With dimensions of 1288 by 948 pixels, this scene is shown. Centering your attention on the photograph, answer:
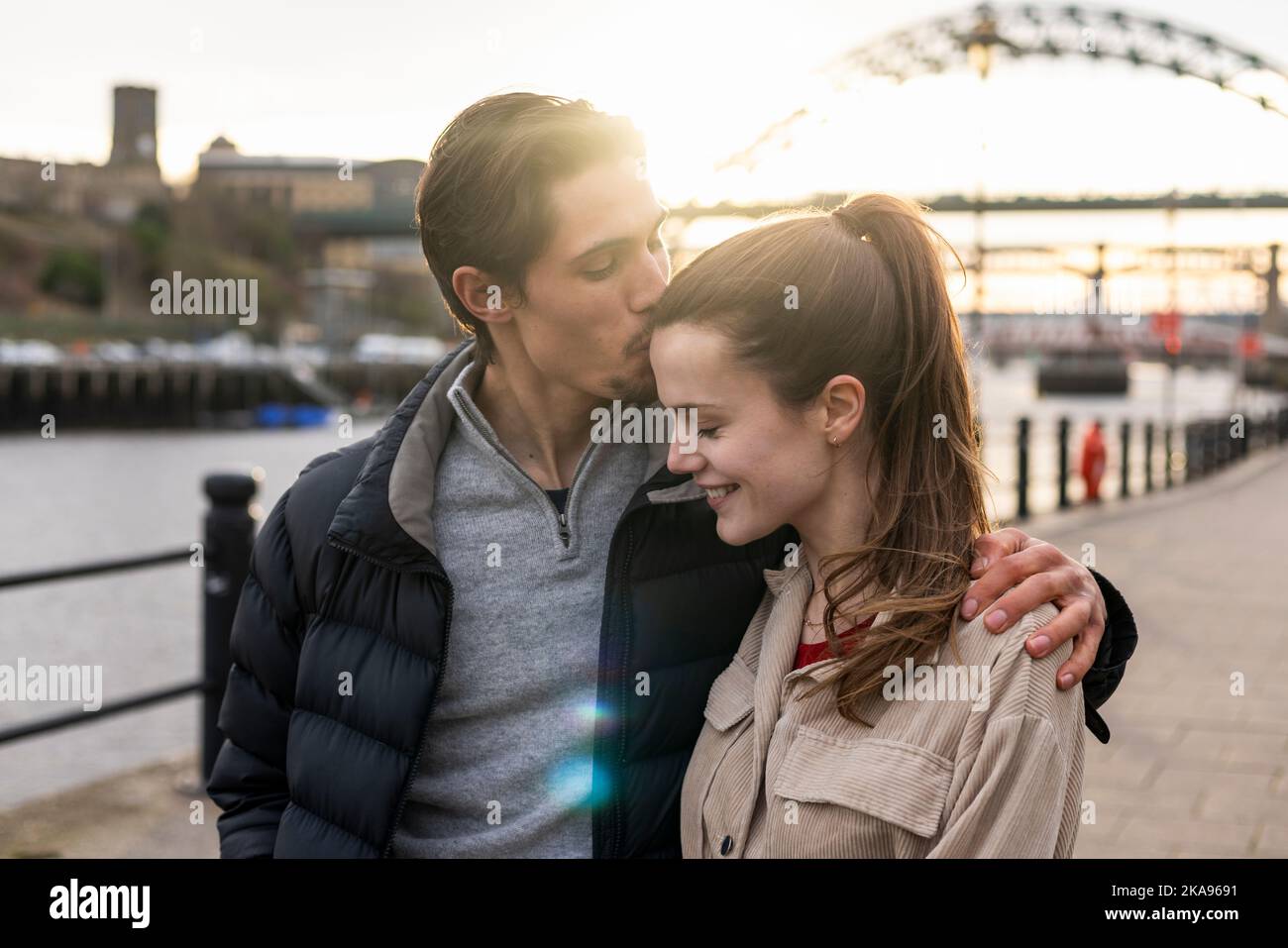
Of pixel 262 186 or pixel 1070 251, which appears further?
pixel 262 186

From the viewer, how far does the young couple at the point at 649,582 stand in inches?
64.1

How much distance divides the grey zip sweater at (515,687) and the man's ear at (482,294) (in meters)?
0.24

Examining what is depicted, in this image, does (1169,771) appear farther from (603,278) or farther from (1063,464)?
(1063,464)

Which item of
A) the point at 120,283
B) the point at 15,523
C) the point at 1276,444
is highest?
the point at 120,283

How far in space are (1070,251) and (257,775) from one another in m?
78.5

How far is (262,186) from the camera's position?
8156 centimetres

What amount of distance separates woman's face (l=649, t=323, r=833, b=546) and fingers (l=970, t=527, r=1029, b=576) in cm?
21

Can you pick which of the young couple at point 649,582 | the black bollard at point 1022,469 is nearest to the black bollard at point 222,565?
the young couple at point 649,582

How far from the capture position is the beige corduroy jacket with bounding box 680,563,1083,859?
4.99 feet

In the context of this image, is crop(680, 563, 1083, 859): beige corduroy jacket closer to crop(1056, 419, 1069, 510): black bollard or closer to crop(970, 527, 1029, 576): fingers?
crop(970, 527, 1029, 576): fingers

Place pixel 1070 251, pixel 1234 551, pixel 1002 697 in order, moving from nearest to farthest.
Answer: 1. pixel 1002 697
2. pixel 1234 551
3. pixel 1070 251

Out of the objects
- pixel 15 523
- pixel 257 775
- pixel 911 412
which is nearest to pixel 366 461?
pixel 257 775
